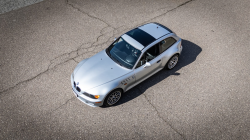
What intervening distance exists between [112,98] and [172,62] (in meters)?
2.72

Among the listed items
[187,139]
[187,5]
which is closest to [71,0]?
[187,5]

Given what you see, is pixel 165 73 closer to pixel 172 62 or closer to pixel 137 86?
pixel 172 62

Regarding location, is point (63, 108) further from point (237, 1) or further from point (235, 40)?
point (237, 1)

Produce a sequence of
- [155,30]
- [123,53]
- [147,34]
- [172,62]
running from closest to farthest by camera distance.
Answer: [123,53] → [147,34] → [155,30] → [172,62]

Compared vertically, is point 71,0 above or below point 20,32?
above

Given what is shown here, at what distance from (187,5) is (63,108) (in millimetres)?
8245

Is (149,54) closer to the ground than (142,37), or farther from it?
closer to the ground

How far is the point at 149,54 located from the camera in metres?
6.11

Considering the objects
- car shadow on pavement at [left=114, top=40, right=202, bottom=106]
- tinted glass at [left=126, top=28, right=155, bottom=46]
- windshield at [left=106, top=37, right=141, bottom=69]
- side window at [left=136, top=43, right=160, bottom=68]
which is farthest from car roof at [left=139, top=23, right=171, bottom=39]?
car shadow on pavement at [left=114, top=40, right=202, bottom=106]

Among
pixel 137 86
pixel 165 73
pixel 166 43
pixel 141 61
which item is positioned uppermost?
pixel 166 43

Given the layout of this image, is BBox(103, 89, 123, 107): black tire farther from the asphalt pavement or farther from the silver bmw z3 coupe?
the asphalt pavement

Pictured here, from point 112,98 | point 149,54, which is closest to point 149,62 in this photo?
point 149,54

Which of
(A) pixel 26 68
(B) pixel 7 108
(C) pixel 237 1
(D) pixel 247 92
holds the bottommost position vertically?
(B) pixel 7 108

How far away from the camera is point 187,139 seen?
539cm
